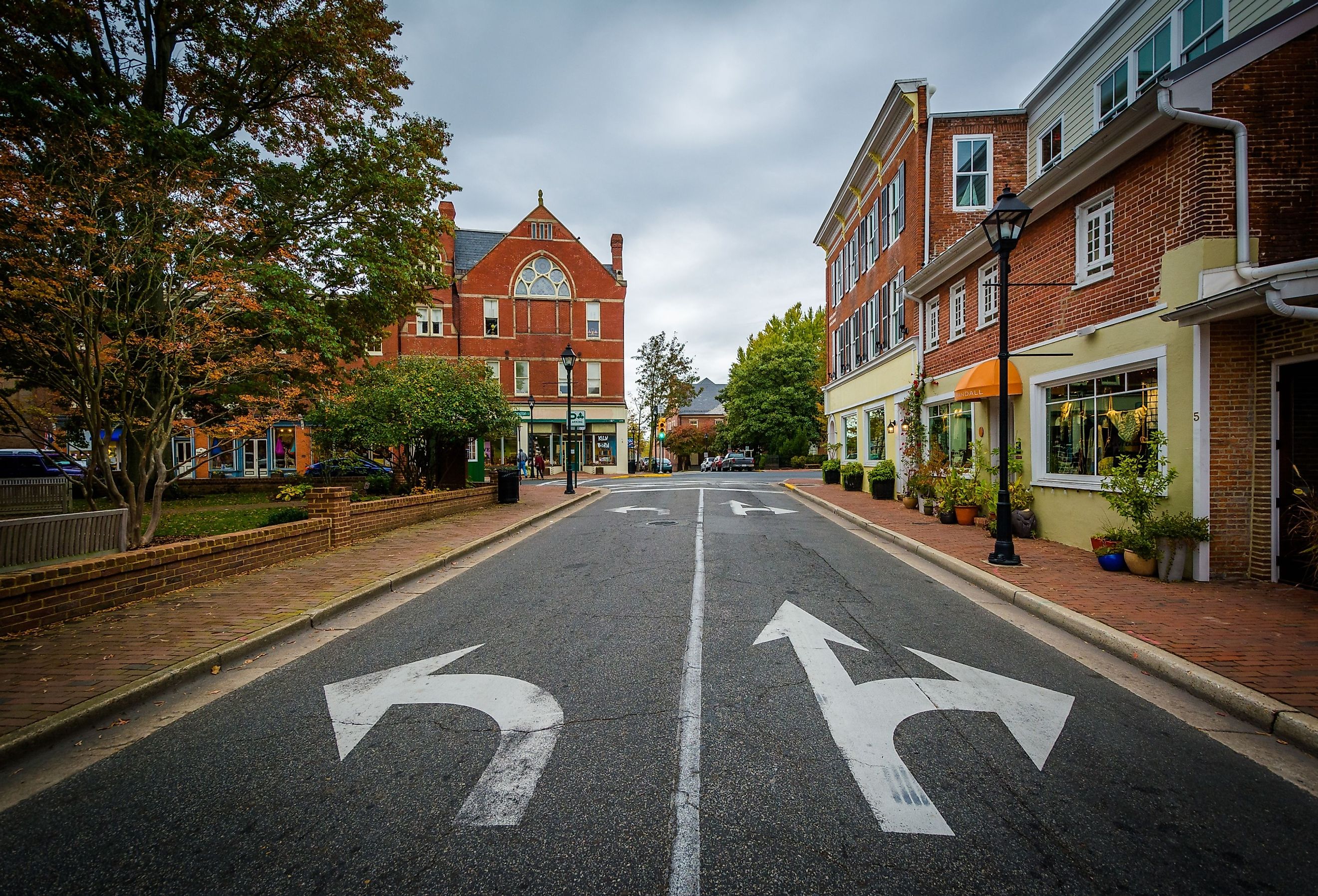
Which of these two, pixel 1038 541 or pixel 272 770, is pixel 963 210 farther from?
pixel 272 770

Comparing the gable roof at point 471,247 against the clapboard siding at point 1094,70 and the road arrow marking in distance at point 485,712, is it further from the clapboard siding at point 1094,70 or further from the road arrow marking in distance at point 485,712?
the road arrow marking in distance at point 485,712

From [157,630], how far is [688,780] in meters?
5.12

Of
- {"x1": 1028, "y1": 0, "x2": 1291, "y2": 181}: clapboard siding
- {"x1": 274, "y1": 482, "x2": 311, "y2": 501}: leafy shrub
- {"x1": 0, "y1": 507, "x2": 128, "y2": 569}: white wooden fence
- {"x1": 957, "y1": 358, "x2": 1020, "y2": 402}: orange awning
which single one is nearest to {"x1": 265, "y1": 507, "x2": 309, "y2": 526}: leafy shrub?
{"x1": 0, "y1": 507, "x2": 128, "y2": 569}: white wooden fence

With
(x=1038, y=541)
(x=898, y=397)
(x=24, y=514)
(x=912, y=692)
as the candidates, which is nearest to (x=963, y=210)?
(x=898, y=397)

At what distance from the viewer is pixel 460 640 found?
551 centimetres

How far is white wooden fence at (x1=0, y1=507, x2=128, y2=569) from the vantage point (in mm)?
5859

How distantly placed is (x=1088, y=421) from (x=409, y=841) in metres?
11.1

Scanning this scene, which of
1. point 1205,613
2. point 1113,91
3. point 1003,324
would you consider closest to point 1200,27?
point 1113,91

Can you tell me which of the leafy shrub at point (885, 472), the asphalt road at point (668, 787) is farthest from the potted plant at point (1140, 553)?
the leafy shrub at point (885, 472)

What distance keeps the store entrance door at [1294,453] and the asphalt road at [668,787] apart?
445cm

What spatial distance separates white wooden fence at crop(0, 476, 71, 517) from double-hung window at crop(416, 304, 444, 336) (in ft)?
92.7

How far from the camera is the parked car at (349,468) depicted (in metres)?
14.5

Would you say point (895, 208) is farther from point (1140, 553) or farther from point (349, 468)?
point (349, 468)

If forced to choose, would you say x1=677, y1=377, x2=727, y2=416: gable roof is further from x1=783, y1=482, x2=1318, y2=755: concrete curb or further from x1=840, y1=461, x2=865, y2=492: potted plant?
x1=783, y1=482, x2=1318, y2=755: concrete curb
